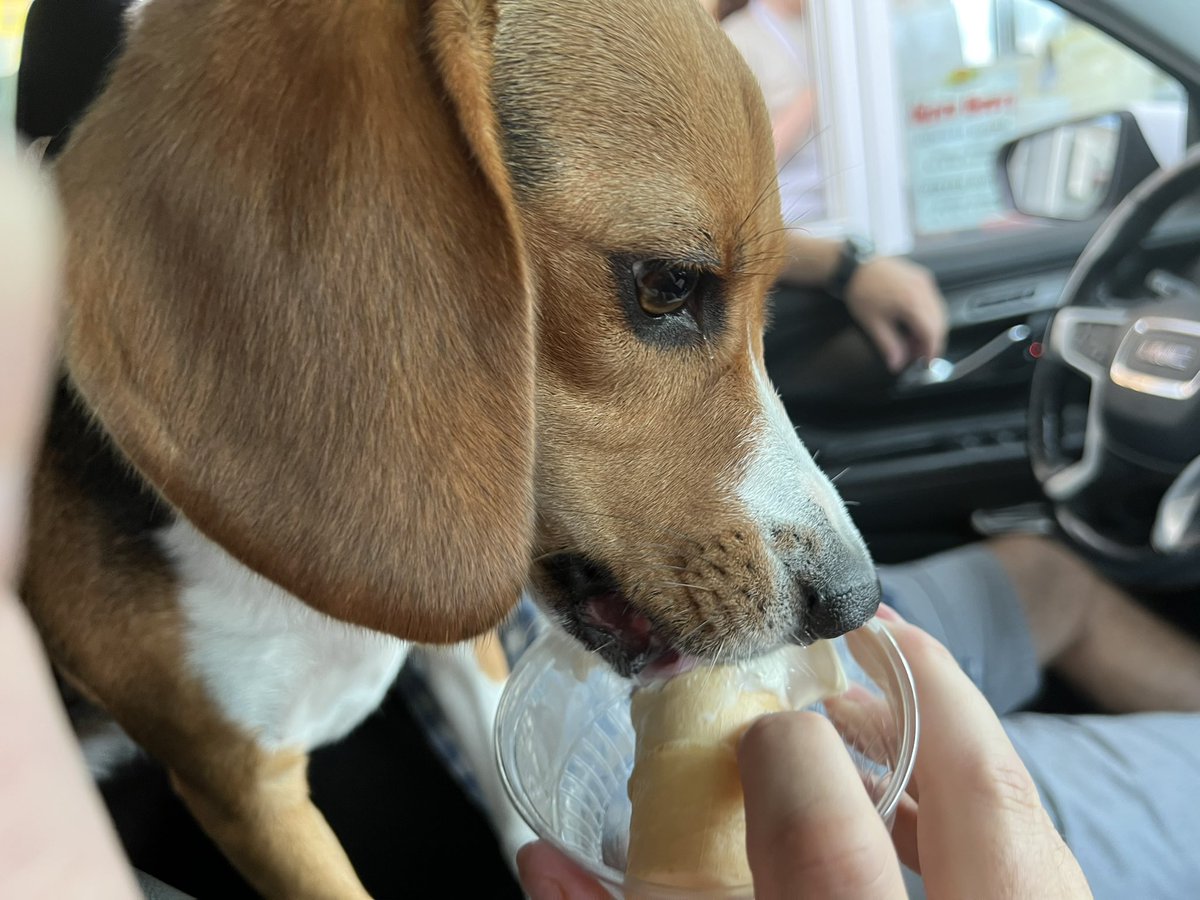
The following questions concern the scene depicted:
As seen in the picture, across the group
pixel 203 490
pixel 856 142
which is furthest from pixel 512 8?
pixel 856 142

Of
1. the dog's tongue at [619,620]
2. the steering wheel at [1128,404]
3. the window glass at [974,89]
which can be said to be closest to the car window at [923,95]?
the window glass at [974,89]

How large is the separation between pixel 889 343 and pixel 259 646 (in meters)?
1.20

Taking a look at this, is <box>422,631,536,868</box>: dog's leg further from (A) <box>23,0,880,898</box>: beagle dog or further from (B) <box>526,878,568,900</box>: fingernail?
(B) <box>526,878,568,900</box>: fingernail

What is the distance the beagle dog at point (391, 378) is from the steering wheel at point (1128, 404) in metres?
0.75

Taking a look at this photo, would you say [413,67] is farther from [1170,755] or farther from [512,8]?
[1170,755]

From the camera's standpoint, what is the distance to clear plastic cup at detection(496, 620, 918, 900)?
27.0 inches

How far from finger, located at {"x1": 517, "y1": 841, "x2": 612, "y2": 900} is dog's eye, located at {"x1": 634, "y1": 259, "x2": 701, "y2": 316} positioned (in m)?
0.46

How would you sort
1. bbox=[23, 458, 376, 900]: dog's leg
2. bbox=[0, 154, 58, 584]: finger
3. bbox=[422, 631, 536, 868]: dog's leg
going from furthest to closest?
bbox=[422, 631, 536, 868]: dog's leg < bbox=[23, 458, 376, 900]: dog's leg < bbox=[0, 154, 58, 584]: finger

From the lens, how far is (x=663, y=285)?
2.43 feet

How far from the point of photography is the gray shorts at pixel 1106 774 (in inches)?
38.4

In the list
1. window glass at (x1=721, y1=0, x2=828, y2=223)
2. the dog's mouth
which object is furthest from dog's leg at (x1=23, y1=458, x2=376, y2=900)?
window glass at (x1=721, y1=0, x2=828, y2=223)

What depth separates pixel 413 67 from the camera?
63 centimetres

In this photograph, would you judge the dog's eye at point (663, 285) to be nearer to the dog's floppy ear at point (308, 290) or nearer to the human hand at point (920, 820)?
the dog's floppy ear at point (308, 290)

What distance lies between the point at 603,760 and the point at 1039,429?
94 cm
